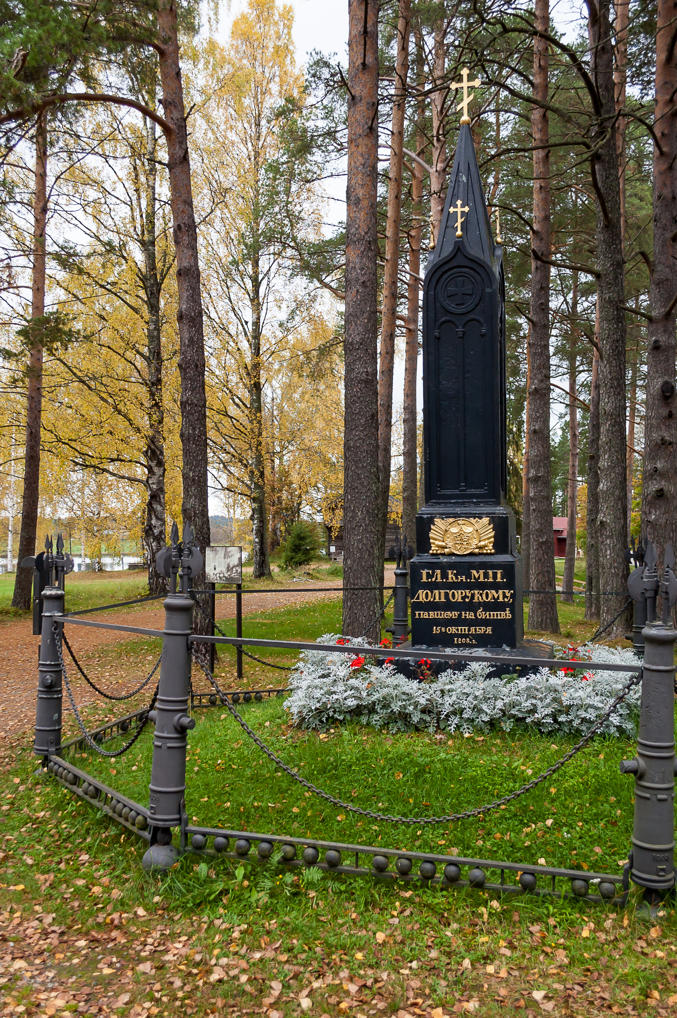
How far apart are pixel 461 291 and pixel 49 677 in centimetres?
506

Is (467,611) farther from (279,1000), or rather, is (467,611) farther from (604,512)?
(604,512)

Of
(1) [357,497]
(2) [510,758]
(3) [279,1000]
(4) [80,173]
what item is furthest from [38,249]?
(3) [279,1000]

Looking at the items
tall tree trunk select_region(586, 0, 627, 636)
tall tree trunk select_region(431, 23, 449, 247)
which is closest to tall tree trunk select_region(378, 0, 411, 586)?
tall tree trunk select_region(431, 23, 449, 247)

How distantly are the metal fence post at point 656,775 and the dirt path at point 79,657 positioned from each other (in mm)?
3652

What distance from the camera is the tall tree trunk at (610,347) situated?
984 cm

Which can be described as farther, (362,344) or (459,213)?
(362,344)

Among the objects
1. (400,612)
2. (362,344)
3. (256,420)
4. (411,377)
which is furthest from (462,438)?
(256,420)

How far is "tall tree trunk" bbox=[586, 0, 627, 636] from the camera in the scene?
32.3ft

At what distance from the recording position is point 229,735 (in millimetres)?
5785

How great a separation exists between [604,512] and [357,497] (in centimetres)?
455

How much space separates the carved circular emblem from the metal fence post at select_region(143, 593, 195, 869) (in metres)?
4.47

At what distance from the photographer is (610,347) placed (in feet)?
33.4

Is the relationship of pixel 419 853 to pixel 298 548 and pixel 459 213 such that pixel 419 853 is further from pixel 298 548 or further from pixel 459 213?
pixel 298 548

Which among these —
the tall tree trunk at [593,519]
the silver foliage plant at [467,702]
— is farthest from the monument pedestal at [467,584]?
the tall tree trunk at [593,519]
